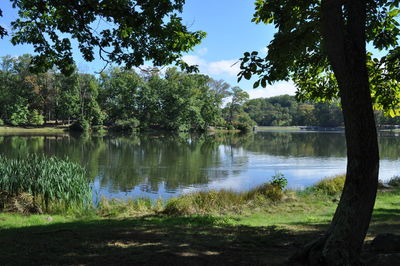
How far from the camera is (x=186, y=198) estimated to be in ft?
30.9

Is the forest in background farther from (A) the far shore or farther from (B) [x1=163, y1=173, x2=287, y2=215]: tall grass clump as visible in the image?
(B) [x1=163, y1=173, x2=287, y2=215]: tall grass clump

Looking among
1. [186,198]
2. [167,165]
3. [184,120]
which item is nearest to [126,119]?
[184,120]

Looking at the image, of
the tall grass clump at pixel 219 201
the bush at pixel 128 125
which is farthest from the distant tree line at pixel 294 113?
the tall grass clump at pixel 219 201

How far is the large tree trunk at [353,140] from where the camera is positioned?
11.4ft

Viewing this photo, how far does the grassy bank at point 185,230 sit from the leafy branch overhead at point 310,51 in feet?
8.13

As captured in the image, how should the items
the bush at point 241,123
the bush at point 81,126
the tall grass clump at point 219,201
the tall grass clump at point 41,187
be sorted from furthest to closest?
the bush at point 241,123, the bush at point 81,126, the tall grass clump at point 219,201, the tall grass clump at point 41,187

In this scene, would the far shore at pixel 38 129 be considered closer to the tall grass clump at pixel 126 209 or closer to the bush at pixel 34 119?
the bush at pixel 34 119

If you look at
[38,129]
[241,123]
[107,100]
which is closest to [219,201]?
[38,129]

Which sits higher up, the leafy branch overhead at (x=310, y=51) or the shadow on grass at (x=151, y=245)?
the leafy branch overhead at (x=310, y=51)

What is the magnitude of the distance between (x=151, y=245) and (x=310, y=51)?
476cm

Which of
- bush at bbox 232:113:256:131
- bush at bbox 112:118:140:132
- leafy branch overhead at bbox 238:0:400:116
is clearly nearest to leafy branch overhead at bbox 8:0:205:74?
leafy branch overhead at bbox 238:0:400:116

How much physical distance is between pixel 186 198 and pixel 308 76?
4610 millimetres

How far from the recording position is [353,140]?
11.5 feet

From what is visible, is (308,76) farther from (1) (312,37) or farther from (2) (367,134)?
(2) (367,134)
